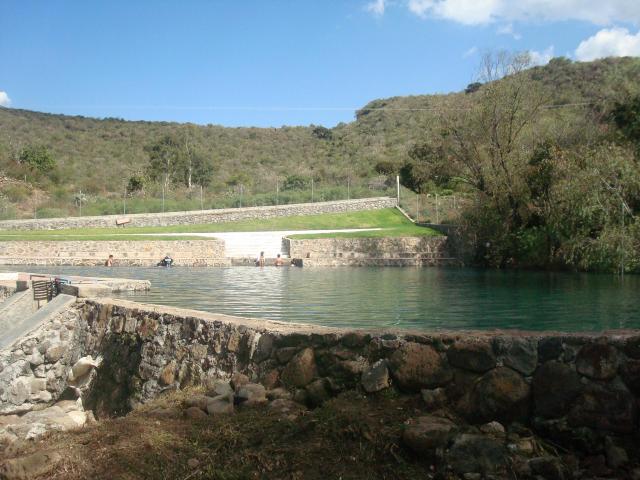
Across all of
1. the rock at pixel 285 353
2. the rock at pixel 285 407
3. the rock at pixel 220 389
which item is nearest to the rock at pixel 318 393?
the rock at pixel 285 407

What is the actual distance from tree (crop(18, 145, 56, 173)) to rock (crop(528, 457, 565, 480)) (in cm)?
5825

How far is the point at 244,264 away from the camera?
28.9 metres

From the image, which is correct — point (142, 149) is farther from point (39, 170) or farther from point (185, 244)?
point (185, 244)

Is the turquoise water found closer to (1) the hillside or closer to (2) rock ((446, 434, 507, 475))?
(2) rock ((446, 434, 507, 475))

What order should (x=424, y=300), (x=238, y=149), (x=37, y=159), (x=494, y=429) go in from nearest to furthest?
(x=494, y=429), (x=424, y=300), (x=37, y=159), (x=238, y=149)

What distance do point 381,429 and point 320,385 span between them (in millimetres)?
804

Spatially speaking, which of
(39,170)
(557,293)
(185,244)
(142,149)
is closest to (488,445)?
(557,293)

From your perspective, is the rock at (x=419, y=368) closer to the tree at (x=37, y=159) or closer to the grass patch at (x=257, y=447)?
the grass patch at (x=257, y=447)

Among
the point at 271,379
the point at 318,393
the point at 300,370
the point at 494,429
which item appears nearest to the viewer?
the point at 494,429

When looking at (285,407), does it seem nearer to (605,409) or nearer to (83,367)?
(605,409)

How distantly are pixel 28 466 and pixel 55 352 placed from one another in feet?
22.2

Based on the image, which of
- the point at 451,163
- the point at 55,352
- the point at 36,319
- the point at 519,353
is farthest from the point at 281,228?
the point at 519,353

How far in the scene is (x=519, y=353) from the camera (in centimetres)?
427

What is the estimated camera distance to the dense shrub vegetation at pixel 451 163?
68.3 ft
